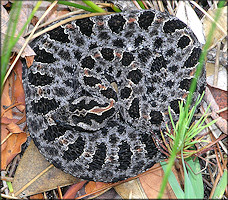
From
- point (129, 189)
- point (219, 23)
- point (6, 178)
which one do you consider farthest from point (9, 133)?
point (219, 23)

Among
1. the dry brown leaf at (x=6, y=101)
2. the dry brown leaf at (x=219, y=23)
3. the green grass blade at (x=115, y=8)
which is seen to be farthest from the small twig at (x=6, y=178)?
the dry brown leaf at (x=219, y=23)

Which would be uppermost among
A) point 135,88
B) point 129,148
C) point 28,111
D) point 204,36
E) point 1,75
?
point 204,36

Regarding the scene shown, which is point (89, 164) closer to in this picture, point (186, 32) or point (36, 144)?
point (36, 144)

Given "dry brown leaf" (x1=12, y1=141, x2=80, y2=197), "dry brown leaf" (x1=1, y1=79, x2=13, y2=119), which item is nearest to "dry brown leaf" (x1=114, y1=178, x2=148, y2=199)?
"dry brown leaf" (x1=12, y1=141, x2=80, y2=197)

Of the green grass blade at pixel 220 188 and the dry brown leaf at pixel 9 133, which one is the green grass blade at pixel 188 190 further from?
the dry brown leaf at pixel 9 133

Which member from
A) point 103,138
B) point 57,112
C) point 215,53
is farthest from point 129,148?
point 215,53

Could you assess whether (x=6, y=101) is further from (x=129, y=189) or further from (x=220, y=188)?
(x=220, y=188)

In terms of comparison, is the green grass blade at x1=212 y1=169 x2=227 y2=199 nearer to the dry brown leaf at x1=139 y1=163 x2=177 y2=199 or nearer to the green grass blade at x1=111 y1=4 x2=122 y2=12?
the dry brown leaf at x1=139 y1=163 x2=177 y2=199
